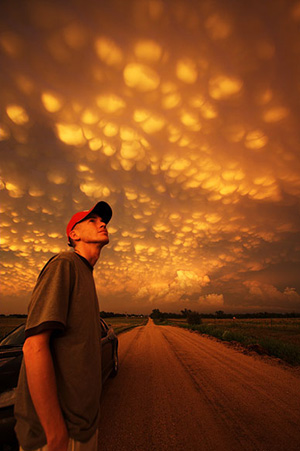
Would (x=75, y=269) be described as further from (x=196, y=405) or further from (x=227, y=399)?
(x=227, y=399)

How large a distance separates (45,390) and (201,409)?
13.2ft

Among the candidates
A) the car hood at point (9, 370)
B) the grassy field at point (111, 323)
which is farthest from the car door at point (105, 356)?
the grassy field at point (111, 323)

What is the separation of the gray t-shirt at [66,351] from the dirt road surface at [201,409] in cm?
252

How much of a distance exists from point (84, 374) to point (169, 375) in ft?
19.0

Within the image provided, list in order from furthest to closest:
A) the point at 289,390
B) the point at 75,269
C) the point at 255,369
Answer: the point at 255,369 → the point at 289,390 → the point at 75,269

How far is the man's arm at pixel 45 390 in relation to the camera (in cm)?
92

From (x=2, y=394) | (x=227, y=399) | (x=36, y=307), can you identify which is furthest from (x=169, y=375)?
(x=36, y=307)

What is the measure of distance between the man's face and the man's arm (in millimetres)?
727

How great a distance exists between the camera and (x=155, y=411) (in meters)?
3.74

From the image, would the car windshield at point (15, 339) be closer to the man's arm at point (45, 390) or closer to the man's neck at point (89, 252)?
the man's neck at point (89, 252)

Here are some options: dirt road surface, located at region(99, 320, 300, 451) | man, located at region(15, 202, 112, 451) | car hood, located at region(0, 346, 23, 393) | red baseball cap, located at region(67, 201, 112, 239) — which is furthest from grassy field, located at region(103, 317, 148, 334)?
man, located at region(15, 202, 112, 451)

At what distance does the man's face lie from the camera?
62.6 inches

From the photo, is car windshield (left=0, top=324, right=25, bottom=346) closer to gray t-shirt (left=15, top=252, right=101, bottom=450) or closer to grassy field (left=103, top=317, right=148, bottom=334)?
gray t-shirt (left=15, top=252, right=101, bottom=450)

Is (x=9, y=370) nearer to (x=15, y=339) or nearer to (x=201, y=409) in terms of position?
(x=15, y=339)
